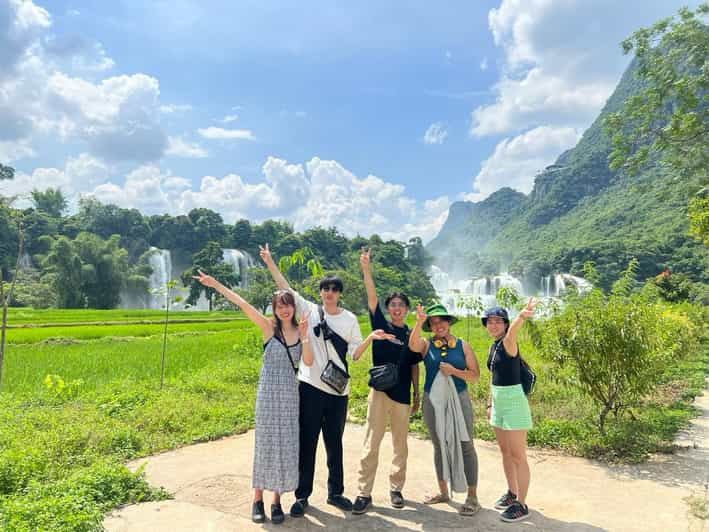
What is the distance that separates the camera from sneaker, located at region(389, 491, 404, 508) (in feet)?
12.3

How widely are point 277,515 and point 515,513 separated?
1.78 meters

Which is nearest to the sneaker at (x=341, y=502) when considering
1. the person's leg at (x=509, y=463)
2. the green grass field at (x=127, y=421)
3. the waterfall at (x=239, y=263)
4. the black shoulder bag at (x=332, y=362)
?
the black shoulder bag at (x=332, y=362)

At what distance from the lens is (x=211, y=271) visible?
155ft

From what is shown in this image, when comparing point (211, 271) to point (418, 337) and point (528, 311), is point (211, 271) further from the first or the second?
point (528, 311)

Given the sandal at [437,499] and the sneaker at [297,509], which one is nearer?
the sneaker at [297,509]

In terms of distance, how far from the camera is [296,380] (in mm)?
3590

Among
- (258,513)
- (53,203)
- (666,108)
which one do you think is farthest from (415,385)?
(53,203)

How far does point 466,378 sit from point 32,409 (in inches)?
246

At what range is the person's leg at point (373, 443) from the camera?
3678 millimetres

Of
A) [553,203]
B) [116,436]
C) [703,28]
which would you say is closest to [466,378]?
[116,436]

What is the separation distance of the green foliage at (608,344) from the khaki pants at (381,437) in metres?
2.87

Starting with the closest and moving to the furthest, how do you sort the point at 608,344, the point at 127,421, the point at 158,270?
the point at 608,344 < the point at 127,421 < the point at 158,270

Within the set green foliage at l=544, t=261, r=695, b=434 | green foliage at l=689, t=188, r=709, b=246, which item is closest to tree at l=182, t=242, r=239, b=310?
green foliage at l=689, t=188, r=709, b=246

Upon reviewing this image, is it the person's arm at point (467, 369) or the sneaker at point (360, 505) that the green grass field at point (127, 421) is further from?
the person's arm at point (467, 369)
